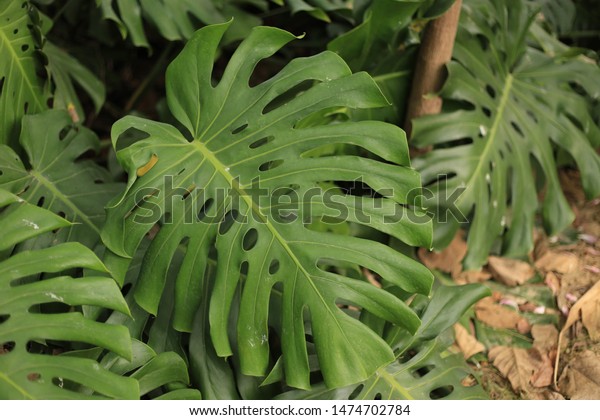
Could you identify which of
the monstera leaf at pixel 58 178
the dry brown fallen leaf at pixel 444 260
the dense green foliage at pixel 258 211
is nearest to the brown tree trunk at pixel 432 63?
the dense green foliage at pixel 258 211

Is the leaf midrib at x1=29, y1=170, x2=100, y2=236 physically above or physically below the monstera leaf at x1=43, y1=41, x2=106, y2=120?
below

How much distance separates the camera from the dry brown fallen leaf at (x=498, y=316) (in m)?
1.94

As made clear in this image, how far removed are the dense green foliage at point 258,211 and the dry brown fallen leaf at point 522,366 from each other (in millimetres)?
247

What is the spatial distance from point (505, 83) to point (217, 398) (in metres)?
1.24

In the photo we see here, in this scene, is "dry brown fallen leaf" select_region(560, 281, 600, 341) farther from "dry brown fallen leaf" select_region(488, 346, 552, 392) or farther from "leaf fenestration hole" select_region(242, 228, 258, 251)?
"leaf fenestration hole" select_region(242, 228, 258, 251)

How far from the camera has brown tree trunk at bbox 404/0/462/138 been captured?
1772 millimetres

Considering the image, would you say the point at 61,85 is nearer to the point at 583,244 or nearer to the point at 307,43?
the point at 307,43

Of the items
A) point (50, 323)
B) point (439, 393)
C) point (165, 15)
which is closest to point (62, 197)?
point (50, 323)

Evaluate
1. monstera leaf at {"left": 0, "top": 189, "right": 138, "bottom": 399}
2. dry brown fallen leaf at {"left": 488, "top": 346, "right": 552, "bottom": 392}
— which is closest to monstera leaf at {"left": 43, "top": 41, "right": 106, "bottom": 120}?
monstera leaf at {"left": 0, "top": 189, "right": 138, "bottom": 399}

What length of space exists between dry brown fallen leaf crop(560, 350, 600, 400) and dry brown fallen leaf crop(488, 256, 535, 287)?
0.34m

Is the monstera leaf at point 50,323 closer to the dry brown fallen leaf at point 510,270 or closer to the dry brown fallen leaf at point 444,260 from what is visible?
the dry brown fallen leaf at point 444,260

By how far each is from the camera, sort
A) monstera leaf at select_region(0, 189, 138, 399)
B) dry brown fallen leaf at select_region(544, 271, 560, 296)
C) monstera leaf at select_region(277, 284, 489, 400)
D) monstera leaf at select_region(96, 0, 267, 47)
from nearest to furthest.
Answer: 1. monstera leaf at select_region(0, 189, 138, 399)
2. monstera leaf at select_region(277, 284, 489, 400)
3. monstera leaf at select_region(96, 0, 267, 47)
4. dry brown fallen leaf at select_region(544, 271, 560, 296)

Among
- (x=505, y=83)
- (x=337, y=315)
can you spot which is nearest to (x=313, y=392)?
(x=337, y=315)

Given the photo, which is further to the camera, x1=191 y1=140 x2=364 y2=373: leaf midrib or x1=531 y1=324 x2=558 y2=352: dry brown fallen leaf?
x1=531 y1=324 x2=558 y2=352: dry brown fallen leaf
